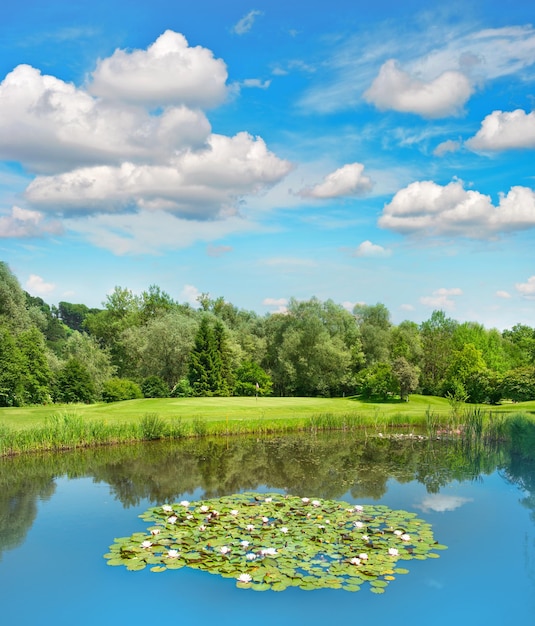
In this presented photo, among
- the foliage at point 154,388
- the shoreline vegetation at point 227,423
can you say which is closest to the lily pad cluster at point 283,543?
the shoreline vegetation at point 227,423

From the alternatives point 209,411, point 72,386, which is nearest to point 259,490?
point 209,411

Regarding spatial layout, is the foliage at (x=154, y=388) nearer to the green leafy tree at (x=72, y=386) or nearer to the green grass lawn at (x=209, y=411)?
the green leafy tree at (x=72, y=386)

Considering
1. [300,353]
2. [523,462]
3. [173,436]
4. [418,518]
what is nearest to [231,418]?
[173,436]

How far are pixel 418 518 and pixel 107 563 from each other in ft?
25.5

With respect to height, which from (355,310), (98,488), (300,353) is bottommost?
(98,488)

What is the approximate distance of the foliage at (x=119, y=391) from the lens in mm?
44312

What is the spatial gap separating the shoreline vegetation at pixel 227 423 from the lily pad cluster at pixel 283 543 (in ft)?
36.1

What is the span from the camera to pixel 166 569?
36.7 ft

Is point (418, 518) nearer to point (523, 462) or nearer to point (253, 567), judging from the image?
point (253, 567)

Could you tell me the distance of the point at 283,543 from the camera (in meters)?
12.1

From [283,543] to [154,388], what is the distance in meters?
34.9

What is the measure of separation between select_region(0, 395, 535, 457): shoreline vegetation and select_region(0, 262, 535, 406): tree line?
272 inches

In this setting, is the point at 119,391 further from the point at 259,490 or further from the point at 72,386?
the point at 259,490

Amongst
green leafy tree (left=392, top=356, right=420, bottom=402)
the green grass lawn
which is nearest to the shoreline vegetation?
the green grass lawn
